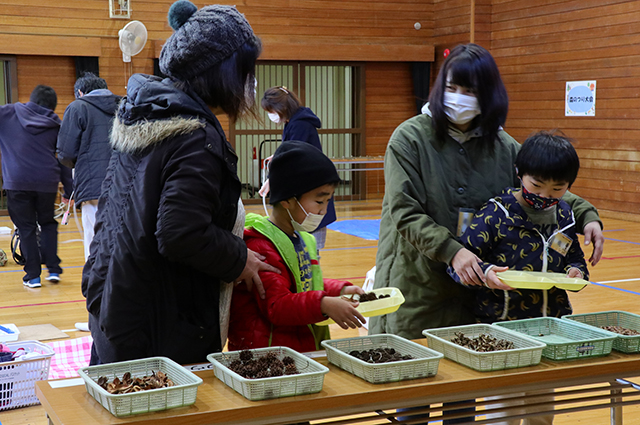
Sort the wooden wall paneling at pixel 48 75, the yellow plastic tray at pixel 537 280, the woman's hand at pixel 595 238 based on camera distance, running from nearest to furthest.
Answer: the yellow plastic tray at pixel 537 280 → the woman's hand at pixel 595 238 → the wooden wall paneling at pixel 48 75

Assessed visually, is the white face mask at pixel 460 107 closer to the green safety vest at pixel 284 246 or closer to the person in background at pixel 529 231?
the person in background at pixel 529 231

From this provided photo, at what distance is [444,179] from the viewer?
2.00 meters

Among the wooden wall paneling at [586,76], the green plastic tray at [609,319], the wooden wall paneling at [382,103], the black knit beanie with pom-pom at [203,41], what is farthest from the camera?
the wooden wall paneling at [382,103]

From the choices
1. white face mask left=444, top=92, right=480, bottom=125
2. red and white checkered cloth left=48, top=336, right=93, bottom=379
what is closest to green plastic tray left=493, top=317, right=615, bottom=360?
white face mask left=444, top=92, right=480, bottom=125

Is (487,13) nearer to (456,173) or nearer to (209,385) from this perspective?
(456,173)

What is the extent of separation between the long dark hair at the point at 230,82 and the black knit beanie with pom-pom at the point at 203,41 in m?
0.01

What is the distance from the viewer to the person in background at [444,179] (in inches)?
77.2

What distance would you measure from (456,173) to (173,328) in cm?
89

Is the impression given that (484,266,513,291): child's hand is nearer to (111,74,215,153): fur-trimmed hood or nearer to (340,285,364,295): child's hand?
(340,285,364,295): child's hand

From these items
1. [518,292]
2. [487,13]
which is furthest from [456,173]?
[487,13]

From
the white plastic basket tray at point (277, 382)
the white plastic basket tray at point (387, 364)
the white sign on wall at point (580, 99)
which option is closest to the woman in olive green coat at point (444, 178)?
the white plastic basket tray at point (387, 364)

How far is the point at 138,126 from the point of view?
158 cm

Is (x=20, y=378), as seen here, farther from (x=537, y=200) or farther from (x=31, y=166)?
(x=31, y=166)

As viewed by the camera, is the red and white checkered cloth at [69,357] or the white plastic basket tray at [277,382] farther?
the red and white checkered cloth at [69,357]
